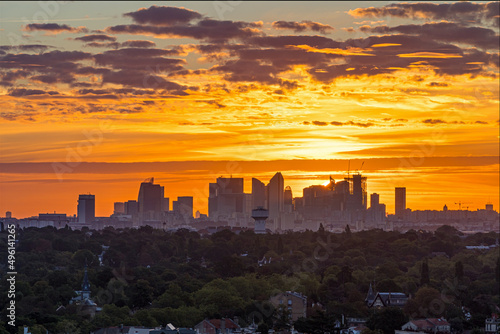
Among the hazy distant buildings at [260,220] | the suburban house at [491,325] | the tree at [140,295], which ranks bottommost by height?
the suburban house at [491,325]

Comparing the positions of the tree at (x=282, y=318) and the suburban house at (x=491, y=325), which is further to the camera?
the suburban house at (x=491, y=325)

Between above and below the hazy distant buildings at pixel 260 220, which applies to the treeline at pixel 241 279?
below

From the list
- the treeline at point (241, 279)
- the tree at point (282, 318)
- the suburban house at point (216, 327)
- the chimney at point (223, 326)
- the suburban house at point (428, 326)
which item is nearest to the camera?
the suburban house at point (216, 327)

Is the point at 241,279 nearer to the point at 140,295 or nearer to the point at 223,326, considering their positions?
the point at 140,295

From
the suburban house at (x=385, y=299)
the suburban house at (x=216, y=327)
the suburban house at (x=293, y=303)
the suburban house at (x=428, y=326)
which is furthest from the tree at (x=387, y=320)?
the suburban house at (x=385, y=299)

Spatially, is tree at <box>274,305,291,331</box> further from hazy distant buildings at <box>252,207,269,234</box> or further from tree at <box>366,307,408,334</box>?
hazy distant buildings at <box>252,207,269,234</box>

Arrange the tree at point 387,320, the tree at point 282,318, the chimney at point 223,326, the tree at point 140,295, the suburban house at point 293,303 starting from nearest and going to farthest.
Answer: the chimney at point 223,326
the tree at point 282,318
the tree at point 387,320
the suburban house at point 293,303
the tree at point 140,295

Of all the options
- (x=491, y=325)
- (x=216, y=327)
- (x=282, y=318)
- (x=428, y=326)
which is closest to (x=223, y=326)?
(x=216, y=327)

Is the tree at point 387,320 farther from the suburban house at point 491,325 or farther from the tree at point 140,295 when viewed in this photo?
the tree at point 140,295
